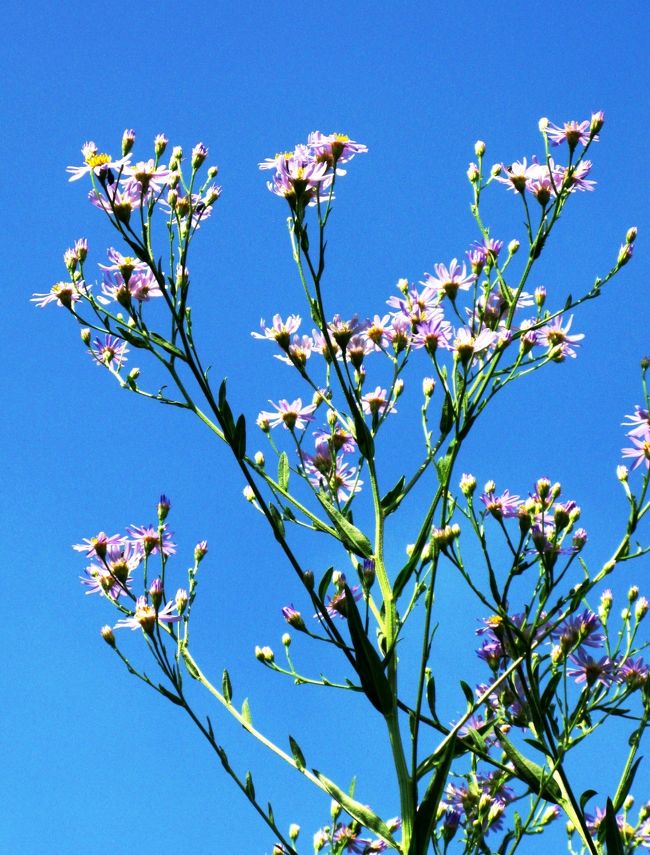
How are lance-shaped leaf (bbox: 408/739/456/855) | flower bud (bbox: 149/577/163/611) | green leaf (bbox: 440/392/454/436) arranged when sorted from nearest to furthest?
1. lance-shaped leaf (bbox: 408/739/456/855)
2. green leaf (bbox: 440/392/454/436)
3. flower bud (bbox: 149/577/163/611)

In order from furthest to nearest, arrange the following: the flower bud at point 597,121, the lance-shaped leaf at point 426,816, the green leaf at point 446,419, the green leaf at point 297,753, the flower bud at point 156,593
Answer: the flower bud at point 597,121 → the flower bud at point 156,593 → the green leaf at point 446,419 → the green leaf at point 297,753 → the lance-shaped leaf at point 426,816

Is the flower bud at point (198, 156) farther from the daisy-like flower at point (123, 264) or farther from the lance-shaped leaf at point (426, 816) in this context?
the lance-shaped leaf at point (426, 816)

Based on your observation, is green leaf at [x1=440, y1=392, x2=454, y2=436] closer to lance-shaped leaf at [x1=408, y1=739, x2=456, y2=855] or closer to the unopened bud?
the unopened bud

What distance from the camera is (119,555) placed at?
144 inches

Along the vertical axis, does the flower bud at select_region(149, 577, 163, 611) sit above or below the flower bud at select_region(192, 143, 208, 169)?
below

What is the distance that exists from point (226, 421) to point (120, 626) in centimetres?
91

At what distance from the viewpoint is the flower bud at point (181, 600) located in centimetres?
354

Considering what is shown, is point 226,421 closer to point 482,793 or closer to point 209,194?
point 209,194

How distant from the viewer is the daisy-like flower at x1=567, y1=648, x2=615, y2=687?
11.2 feet

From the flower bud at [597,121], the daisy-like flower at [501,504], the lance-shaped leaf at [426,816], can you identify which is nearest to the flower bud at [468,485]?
the daisy-like flower at [501,504]

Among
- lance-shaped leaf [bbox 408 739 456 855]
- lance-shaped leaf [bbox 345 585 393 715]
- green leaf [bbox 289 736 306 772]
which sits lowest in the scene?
lance-shaped leaf [bbox 408 739 456 855]

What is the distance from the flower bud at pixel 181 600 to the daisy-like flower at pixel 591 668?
131 cm

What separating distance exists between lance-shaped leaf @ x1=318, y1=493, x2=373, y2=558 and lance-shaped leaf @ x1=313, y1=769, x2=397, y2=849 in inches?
27.5

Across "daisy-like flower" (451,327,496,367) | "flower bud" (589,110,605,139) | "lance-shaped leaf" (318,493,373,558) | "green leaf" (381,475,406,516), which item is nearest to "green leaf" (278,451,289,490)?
"lance-shaped leaf" (318,493,373,558)
